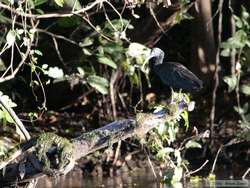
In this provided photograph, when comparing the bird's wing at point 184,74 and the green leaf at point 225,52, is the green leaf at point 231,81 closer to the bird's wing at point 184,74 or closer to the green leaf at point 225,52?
the green leaf at point 225,52

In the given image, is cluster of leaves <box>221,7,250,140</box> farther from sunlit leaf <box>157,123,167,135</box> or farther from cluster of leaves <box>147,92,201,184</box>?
sunlit leaf <box>157,123,167,135</box>

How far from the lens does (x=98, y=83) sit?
27.5 feet

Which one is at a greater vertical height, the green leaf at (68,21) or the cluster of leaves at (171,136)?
the green leaf at (68,21)

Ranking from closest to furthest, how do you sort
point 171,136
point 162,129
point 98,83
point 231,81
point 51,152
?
point 51,152, point 162,129, point 171,136, point 98,83, point 231,81

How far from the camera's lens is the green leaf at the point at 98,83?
8.32 metres

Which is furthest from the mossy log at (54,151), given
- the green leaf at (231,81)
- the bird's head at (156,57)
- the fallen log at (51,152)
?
the green leaf at (231,81)

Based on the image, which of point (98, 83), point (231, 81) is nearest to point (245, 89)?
point (231, 81)

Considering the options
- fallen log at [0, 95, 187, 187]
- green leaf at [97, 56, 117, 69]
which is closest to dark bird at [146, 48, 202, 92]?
green leaf at [97, 56, 117, 69]

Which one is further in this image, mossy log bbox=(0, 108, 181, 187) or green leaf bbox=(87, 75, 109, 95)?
green leaf bbox=(87, 75, 109, 95)

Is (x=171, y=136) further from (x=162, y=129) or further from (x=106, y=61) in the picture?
(x=106, y=61)

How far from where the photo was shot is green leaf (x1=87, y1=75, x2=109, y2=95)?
328 inches

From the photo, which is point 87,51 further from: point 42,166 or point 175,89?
point 42,166

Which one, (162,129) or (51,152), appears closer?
(51,152)

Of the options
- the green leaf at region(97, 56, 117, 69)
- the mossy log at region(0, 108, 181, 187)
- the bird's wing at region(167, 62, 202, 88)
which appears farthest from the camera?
the green leaf at region(97, 56, 117, 69)
